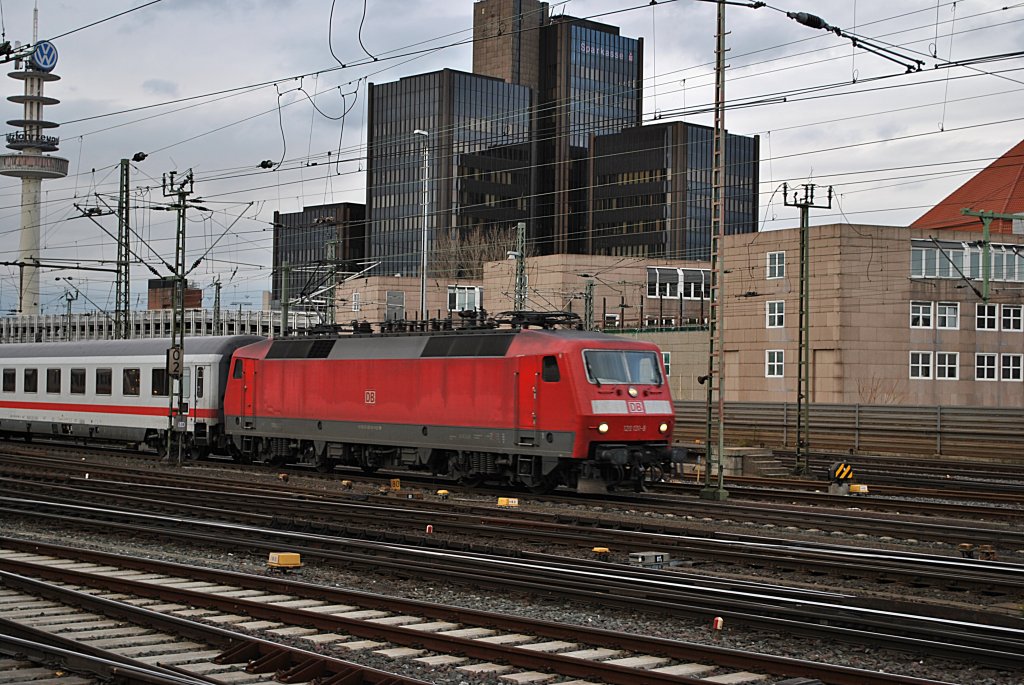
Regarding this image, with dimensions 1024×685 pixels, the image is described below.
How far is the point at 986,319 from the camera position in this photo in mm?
53281

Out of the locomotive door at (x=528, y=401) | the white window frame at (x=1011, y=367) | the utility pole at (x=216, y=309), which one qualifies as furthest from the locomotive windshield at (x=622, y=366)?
the white window frame at (x=1011, y=367)

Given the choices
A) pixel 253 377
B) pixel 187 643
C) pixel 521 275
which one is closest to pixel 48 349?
pixel 253 377

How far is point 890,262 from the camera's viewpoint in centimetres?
5188

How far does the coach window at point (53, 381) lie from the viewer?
131ft

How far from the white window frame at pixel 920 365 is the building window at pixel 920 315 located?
1.16 m

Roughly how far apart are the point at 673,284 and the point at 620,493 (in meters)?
53.8

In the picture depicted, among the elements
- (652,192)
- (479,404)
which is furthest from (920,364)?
(652,192)

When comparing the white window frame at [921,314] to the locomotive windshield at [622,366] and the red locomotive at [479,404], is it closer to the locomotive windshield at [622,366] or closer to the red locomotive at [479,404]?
the red locomotive at [479,404]

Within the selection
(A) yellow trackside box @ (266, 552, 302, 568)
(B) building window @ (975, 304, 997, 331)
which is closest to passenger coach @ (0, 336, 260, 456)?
(A) yellow trackside box @ (266, 552, 302, 568)

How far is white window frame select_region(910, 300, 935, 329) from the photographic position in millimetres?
52375

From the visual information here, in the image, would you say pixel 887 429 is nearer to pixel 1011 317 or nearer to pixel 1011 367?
pixel 1011 367

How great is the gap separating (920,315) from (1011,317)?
15.8 feet

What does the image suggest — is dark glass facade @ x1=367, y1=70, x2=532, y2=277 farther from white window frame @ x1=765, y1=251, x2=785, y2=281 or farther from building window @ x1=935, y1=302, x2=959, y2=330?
building window @ x1=935, y1=302, x2=959, y2=330

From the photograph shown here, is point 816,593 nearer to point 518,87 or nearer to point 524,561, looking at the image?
point 524,561
